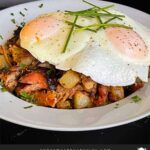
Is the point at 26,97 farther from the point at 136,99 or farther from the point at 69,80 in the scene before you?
the point at 136,99

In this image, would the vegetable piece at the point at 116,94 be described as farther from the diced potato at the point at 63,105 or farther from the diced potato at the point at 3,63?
the diced potato at the point at 3,63

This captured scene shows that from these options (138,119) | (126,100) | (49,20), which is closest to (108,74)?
(126,100)

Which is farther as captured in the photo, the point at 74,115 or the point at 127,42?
the point at 127,42

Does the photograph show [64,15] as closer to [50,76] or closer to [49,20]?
[49,20]

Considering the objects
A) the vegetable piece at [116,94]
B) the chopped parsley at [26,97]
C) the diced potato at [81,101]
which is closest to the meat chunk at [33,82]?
the chopped parsley at [26,97]

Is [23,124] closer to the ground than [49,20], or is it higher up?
closer to the ground

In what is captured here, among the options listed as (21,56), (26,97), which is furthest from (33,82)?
(21,56)
